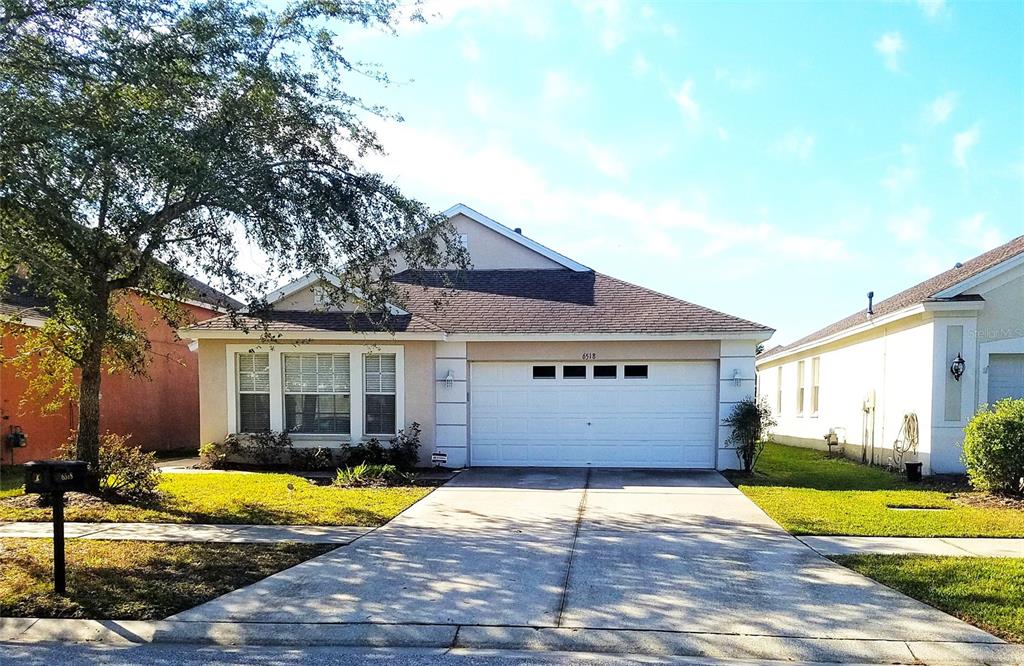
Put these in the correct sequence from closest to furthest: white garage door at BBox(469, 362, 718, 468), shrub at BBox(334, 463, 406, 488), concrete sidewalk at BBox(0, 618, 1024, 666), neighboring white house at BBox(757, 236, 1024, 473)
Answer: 1. concrete sidewalk at BBox(0, 618, 1024, 666)
2. shrub at BBox(334, 463, 406, 488)
3. neighboring white house at BBox(757, 236, 1024, 473)
4. white garage door at BBox(469, 362, 718, 468)

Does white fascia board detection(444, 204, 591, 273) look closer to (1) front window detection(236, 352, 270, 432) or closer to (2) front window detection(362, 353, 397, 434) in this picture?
(2) front window detection(362, 353, 397, 434)

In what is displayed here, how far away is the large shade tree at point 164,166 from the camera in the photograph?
20.9 feet

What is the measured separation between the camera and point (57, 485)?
5574 mm

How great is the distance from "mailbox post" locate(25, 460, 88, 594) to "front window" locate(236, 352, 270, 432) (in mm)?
8009

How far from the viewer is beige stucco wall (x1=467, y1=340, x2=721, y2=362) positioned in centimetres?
1303

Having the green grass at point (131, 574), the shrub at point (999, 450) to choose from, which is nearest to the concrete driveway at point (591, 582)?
the green grass at point (131, 574)

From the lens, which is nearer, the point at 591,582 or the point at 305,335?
the point at 591,582

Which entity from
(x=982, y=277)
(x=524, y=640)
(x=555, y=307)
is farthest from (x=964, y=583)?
(x=555, y=307)

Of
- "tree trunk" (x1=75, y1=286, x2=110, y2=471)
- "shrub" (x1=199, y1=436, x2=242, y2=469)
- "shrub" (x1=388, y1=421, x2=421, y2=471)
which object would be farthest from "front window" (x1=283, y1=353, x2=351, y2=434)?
"tree trunk" (x1=75, y1=286, x2=110, y2=471)

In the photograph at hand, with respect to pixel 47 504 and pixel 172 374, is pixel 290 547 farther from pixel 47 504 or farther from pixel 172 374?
pixel 172 374

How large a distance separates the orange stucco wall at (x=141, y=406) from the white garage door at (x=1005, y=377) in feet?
51.3

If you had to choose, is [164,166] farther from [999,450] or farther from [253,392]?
[999,450]

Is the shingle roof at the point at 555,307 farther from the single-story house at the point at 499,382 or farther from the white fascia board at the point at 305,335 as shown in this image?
the white fascia board at the point at 305,335

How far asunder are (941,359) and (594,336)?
6.47 m
